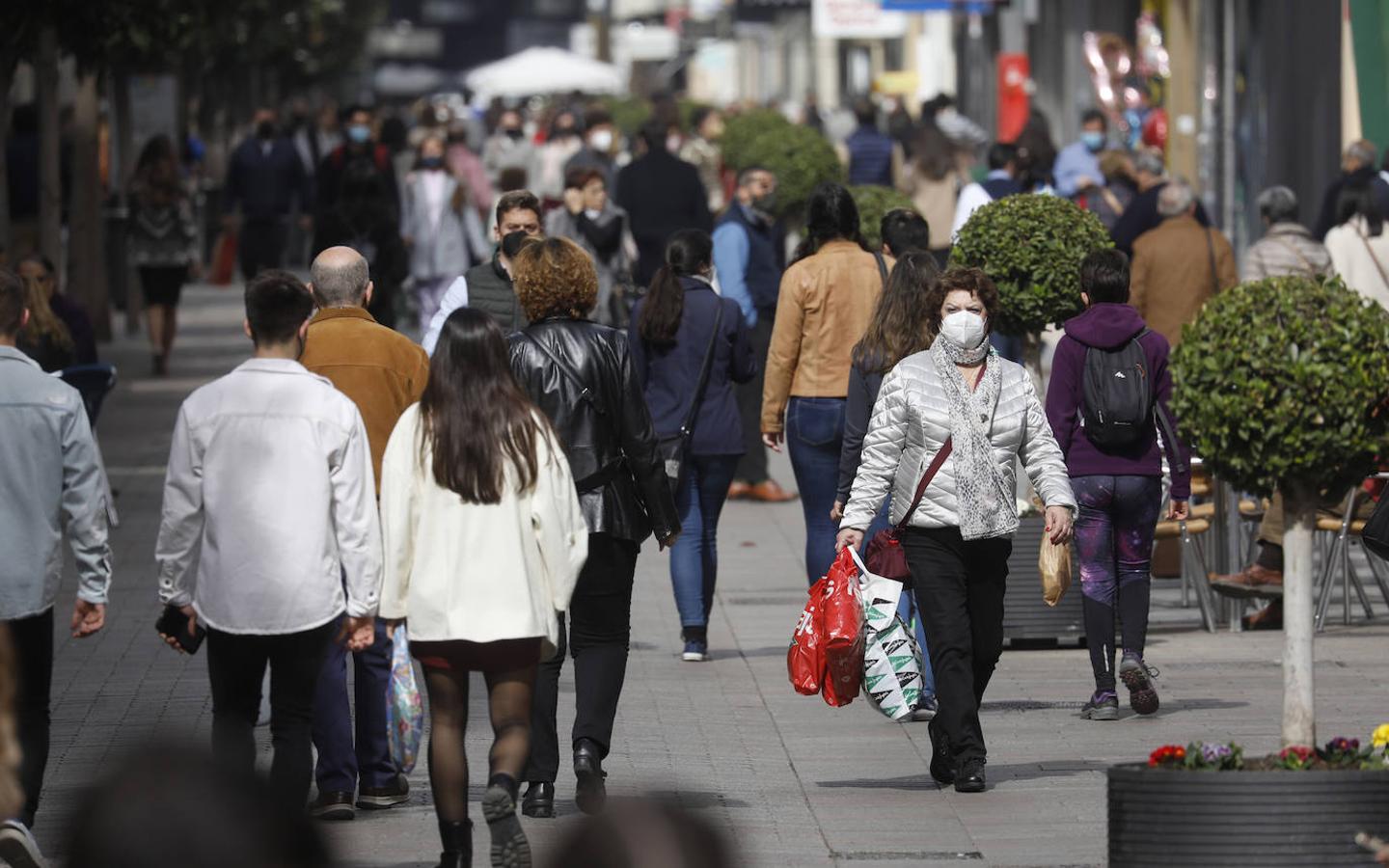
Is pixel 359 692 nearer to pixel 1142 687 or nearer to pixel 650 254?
pixel 1142 687

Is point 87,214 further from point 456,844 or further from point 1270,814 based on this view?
point 1270,814

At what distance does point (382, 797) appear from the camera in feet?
25.0

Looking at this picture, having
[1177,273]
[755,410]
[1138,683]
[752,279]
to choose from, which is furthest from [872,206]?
[1138,683]

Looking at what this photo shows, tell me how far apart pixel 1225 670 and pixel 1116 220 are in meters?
8.43

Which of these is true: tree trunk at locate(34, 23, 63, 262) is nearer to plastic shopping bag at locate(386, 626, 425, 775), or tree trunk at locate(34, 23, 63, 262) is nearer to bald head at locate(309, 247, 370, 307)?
bald head at locate(309, 247, 370, 307)

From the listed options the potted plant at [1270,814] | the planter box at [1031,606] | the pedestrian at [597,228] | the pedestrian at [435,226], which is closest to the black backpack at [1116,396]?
the planter box at [1031,606]

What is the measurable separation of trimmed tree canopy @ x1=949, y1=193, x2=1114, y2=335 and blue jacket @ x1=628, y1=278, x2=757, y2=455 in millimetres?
1124

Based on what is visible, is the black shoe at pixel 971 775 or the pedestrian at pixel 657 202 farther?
the pedestrian at pixel 657 202

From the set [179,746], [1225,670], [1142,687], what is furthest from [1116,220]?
[179,746]

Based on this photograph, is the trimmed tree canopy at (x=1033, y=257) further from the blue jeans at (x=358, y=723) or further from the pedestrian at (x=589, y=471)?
the blue jeans at (x=358, y=723)

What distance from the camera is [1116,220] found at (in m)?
18.2

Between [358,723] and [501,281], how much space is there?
9.49 feet

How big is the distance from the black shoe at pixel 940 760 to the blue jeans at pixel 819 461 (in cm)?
234

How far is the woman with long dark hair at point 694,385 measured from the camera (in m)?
10.1
